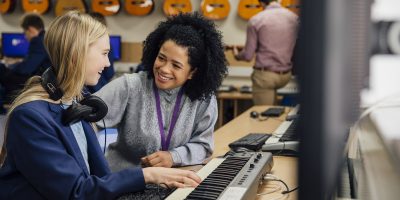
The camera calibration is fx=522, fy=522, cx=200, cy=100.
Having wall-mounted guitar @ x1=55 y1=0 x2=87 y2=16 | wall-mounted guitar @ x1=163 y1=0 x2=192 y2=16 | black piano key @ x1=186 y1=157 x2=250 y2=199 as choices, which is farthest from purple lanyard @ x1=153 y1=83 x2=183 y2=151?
wall-mounted guitar @ x1=55 y1=0 x2=87 y2=16

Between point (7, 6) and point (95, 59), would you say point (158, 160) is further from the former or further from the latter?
point (7, 6)

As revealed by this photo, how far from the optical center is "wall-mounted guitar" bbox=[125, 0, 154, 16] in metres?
6.34

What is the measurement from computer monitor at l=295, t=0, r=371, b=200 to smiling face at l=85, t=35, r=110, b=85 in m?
1.19

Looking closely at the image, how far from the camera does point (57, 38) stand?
140cm

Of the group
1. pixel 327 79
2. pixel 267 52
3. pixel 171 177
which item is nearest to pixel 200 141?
pixel 171 177

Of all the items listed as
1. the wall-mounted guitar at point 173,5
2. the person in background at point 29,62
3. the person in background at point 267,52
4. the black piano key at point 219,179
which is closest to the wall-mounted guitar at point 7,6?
the person in background at point 29,62

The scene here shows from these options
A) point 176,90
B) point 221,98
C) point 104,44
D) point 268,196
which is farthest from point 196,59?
point 221,98

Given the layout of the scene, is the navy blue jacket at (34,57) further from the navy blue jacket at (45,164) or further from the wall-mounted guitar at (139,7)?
the navy blue jacket at (45,164)

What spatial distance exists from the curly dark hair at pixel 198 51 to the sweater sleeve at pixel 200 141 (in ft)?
0.19

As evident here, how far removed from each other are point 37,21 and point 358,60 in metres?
5.56

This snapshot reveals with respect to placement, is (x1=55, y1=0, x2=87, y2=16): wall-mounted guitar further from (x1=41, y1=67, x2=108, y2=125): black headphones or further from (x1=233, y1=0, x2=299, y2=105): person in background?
(x1=41, y1=67, x2=108, y2=125): black headphones

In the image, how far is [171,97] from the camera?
2.00 m

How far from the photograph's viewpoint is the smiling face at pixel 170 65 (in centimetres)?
196

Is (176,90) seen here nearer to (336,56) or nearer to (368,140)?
(368,140)
